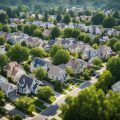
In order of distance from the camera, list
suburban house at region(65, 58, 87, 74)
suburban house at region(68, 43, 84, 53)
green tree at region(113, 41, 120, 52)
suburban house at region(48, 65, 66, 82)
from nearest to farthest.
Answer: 1. suburban house at region(48, 65, 66, 82)
2. suburban house at region(65, 58, 87, 74)
3. suburban house at region(68, 43, 84, 53)
4. green tree at region(113, 41, 120, 52)

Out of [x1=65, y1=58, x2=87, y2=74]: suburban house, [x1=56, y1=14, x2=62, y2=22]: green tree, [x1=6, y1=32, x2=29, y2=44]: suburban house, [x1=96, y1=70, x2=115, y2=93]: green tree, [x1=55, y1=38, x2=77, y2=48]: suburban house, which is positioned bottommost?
[x1=56, y1=14, x2=62, y2=22]: green tree

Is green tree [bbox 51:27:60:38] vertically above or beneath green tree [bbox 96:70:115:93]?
beneath

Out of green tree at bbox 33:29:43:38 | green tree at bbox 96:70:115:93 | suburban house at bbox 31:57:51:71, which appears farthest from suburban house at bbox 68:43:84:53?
green tree at bbox 96:70:115:93

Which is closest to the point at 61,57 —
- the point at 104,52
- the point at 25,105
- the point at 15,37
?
the point at 104,52

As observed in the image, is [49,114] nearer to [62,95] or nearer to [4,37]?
[62,95]

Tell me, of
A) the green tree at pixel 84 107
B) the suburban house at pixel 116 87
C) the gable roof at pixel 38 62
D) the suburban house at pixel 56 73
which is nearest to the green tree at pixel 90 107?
the green tree at pixel 84 107

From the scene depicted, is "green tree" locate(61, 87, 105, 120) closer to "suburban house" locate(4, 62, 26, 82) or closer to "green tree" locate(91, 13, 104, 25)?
"suburban house" locate(4, 62, 26, 82)

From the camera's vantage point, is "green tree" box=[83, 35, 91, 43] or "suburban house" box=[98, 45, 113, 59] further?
"green tree" box=[83, 35, 91, 43]

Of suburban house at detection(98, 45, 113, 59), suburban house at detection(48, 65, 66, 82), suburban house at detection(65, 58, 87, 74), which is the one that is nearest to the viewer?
suburban house at detection(48, 65, 66, 82)
